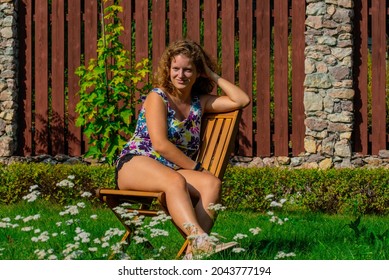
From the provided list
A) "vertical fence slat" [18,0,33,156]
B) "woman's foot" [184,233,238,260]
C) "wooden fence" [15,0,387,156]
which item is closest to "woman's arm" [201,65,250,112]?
"woman's foot" [184,233,238,260]

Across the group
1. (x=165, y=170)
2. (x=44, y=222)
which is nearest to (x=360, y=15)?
(x=44, y=222)

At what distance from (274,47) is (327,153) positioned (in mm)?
1311

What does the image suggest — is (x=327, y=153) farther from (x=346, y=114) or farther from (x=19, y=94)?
(x=19, y=94)

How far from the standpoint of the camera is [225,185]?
24.3ft

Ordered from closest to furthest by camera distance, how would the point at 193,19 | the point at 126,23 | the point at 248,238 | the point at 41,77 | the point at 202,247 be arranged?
1. the point at 202,247
2. the point at 248,238
3. the point at 193,19
4. the point at 126,23
5. the point at 41,77

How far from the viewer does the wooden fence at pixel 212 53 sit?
8578 millimetres

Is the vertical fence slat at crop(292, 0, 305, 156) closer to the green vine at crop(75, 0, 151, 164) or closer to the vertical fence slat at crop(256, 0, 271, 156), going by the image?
the vertical fence slat at crop(256, 0, 271, 156)

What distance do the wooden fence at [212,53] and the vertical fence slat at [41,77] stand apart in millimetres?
11

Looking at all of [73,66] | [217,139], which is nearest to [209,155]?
[217,139]

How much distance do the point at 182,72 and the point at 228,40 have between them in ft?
14.1

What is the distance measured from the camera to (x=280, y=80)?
28.3 feet

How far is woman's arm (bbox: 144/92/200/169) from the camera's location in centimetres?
430

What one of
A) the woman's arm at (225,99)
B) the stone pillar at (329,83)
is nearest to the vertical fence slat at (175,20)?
the stone pillar at (329,83)

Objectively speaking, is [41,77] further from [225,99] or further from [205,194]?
[205,194]
